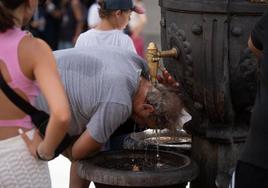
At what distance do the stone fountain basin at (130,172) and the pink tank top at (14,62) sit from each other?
0.73 metres

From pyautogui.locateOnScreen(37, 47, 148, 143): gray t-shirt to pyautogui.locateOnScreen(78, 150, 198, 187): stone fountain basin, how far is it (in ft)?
0.51

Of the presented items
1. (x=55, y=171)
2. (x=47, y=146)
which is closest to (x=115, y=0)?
(x=55, y=171)

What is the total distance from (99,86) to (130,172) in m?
0.42

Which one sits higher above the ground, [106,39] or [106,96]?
[106,96]

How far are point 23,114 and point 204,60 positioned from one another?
3.59 ft

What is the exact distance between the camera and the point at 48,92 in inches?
118

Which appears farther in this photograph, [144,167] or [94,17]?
[94,17]

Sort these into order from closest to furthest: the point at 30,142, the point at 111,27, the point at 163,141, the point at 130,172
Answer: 1. the point at 30,142
2. the point at 130,172
3. the point at 163,141
4. the point at 111,27

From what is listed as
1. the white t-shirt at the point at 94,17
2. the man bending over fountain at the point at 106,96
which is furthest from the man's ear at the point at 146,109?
the white t-shirt at the point at 94,17

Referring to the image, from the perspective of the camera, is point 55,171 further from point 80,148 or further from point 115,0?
point 80,148

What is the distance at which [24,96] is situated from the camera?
3.08 metres

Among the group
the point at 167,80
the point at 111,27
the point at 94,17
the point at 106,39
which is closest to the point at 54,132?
the point at 167,80

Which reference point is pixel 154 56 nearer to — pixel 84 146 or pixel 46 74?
pixel 84 146

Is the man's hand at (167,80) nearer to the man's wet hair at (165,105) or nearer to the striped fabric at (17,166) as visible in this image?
the man's wet hair at (165,105)
